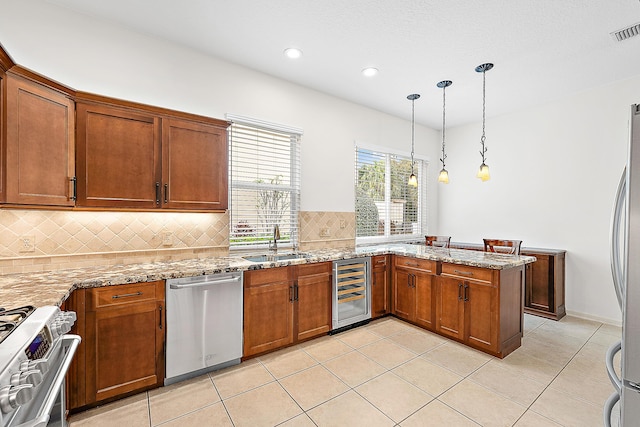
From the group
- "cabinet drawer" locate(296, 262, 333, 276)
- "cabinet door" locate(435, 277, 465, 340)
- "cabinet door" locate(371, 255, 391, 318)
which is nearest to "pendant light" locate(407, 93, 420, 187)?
"cabinet door" locate(371, 255, 391, 318)

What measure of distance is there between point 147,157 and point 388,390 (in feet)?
8.95

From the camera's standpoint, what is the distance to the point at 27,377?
97cm

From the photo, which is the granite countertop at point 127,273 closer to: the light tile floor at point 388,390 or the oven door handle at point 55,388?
the oven door handle at point 55,388

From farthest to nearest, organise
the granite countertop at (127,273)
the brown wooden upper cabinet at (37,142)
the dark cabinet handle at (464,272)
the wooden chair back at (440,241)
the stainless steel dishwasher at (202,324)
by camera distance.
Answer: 1. the wooden chair back at (440,241)
2. the dark cabinet handle at (464,272)
3. the stainless steel dishwasher at (202,324)
4. the brown wooden upper cabinet at (37,142)
5. the granite countertop at (127,273)

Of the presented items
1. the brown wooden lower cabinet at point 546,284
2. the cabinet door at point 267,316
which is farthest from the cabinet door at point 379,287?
the brown wooden lower cabinet at point 546,284

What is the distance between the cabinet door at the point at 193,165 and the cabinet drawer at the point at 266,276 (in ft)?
2.40

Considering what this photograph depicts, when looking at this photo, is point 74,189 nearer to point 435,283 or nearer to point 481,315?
point 435,283

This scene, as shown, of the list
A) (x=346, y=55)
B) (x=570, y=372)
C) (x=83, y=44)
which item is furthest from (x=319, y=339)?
(x=83, y=44)

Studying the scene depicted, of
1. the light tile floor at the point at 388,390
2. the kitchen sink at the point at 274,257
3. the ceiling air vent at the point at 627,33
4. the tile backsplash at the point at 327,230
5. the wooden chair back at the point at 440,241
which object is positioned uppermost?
the ceiling air vent at the point at 627,33

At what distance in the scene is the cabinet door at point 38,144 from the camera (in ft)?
6.05

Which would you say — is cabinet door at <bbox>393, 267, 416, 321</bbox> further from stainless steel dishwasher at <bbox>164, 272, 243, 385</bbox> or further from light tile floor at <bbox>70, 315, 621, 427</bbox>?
stainless steel dishwasher at <bbox>164, 272, 243, 385</bbox>

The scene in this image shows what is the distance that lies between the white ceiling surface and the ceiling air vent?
0.06 m

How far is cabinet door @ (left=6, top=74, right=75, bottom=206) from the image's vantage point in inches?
72.6

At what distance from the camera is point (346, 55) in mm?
2996
